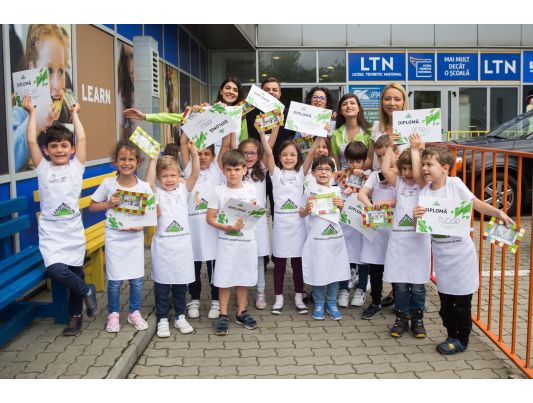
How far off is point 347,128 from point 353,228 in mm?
960

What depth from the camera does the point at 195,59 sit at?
54.7 feet

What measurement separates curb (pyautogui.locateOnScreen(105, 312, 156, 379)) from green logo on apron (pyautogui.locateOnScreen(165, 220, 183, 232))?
2.55 feet

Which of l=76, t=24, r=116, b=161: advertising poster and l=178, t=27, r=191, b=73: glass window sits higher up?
l=178, t=27, r=191, b=73: glass window

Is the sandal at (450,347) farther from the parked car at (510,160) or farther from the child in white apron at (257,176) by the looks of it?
the parked car at (510,160)

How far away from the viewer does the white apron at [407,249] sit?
4539 mm

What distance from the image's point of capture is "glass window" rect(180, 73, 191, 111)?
569 inches

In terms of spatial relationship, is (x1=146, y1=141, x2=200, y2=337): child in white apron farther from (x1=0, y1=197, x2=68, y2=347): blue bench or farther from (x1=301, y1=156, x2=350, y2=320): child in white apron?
(x1=301, y1=156, x2=350, y2=320): child in white apron

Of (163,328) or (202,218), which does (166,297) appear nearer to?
(163,328)

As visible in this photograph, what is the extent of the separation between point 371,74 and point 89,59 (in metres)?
13.5

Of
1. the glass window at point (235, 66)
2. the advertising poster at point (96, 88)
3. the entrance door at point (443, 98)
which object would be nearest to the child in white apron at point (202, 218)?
the advertising poster at point (96, 88)

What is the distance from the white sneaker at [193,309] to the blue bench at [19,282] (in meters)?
1.01

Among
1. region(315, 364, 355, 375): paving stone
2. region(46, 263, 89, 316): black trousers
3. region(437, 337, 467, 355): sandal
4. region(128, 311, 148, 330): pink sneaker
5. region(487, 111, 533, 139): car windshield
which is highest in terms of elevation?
region(487, 111, 533, 139): car windshield

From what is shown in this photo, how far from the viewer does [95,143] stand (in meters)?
7.70

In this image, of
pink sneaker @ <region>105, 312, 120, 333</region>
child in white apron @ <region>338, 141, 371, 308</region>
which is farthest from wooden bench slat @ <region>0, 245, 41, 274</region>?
child in white apron @ <region>338, 141, 371, 308</region>
